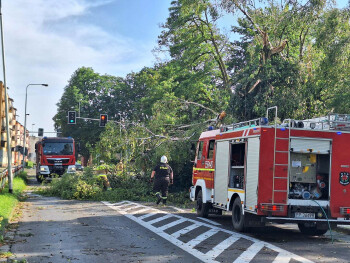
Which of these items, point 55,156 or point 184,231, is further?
point 55,156

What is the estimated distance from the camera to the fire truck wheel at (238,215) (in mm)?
11491

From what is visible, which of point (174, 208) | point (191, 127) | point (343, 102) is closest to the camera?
point (174, 208)

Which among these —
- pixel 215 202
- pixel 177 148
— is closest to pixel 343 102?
pixel 177 148

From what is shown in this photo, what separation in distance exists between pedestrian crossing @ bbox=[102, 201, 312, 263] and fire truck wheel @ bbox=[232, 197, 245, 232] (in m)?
0.21

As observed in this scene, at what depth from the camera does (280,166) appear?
1066 centimetres

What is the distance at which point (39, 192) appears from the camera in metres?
23.4

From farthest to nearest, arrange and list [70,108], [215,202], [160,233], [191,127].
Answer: [70,108], [191,127], [215,202], [160,233]

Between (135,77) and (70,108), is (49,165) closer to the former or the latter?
(70,108)

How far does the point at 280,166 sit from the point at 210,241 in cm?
231

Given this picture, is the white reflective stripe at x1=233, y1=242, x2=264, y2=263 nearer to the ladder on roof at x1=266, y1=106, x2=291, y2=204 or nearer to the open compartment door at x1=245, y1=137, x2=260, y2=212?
the open compartment door at x1=245, y1=137, x2=260, y2=212

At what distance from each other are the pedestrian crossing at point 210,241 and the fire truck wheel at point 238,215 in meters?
0.21

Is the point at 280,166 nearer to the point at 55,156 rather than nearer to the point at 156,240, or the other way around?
the point at 156,240

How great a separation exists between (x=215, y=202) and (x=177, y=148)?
29.8ft

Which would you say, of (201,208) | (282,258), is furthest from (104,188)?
(282,258)
